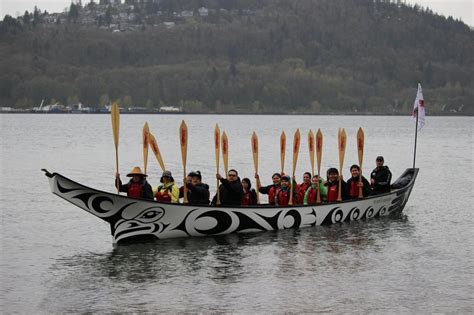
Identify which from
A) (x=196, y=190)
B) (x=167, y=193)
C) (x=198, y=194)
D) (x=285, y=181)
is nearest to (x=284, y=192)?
(x=285, y=181)

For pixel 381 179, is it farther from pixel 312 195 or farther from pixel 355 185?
pixel 312 195

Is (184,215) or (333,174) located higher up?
(333,174)

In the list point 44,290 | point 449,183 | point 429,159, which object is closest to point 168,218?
point 44,290

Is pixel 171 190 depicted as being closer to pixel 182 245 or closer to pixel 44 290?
pixel 182 245

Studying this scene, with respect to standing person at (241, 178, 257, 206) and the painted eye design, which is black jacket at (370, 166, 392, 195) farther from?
the painted eye design

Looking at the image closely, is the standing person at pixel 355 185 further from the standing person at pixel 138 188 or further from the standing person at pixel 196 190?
the standing person at pixel 138 188

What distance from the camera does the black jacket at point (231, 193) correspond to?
2197cm

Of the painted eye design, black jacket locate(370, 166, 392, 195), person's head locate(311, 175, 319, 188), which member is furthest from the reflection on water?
black jacket locate(370, 166, 392, 195)

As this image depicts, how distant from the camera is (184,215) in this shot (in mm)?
21219

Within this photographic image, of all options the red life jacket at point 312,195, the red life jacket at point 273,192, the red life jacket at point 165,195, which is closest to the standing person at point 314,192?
the red life jacket at point 312,195

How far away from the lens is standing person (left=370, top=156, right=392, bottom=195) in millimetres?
26406

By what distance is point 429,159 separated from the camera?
64.6m

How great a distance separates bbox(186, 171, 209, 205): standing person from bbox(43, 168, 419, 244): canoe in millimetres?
426

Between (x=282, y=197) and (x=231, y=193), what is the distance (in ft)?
7.45
